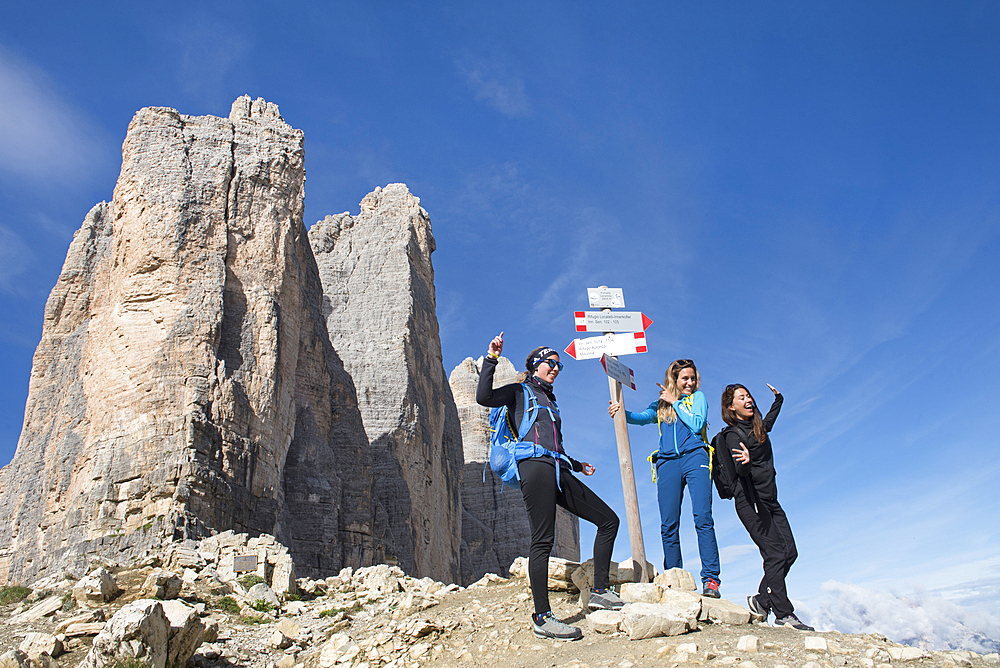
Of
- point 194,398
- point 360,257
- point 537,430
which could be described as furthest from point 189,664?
point 360,257

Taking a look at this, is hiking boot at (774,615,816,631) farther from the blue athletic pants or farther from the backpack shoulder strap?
the backpack shoulder strap

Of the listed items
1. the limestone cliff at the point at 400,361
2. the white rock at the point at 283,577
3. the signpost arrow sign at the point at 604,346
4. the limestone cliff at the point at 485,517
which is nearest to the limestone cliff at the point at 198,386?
the white rock at the point at 283,577

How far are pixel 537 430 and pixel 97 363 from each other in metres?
13.2

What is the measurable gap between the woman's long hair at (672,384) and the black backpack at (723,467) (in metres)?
0.50

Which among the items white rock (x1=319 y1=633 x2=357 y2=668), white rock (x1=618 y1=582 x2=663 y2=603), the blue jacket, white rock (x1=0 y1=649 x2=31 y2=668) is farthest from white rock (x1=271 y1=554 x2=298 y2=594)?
the blue jacket

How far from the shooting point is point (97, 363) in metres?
15.3

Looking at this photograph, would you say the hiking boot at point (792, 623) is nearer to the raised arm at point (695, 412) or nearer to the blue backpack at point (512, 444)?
the raised arm at point (695, 412)

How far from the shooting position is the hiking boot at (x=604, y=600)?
18.9ft

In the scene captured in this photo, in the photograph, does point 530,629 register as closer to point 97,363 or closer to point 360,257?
point 97,363

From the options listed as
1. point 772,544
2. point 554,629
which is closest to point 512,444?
point 554,629

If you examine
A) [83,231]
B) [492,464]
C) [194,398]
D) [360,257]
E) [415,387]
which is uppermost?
[360,257]

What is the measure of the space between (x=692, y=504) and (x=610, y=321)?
82.5 inches

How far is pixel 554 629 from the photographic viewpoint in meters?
5.41

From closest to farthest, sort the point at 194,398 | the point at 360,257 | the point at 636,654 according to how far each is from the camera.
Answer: the point at 636,654 < the point at 194,398 < the point at 360,257
